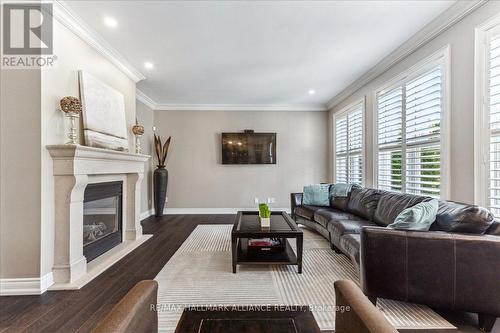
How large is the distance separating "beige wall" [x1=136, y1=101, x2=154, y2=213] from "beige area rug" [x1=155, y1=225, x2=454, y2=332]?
8.42 feet

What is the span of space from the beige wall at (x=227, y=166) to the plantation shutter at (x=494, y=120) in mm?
4167

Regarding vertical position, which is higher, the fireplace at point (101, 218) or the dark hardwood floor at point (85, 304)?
the fireplace at point (101, 218)

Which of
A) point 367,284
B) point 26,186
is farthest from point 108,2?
point 367,284

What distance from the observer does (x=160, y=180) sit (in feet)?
18.5

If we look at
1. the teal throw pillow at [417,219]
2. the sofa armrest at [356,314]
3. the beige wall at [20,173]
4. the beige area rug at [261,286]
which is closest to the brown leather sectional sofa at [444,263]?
the teal throw pillow at [417,219]

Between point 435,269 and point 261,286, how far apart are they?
4.77ft

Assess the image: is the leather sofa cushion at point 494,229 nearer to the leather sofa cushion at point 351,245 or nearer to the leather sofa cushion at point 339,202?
the leather sofa cushion at point 351,245

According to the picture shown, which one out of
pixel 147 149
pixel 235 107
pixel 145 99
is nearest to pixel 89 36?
pixel 145 99

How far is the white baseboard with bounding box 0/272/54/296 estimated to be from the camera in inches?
89.7

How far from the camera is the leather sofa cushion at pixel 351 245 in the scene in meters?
2.42

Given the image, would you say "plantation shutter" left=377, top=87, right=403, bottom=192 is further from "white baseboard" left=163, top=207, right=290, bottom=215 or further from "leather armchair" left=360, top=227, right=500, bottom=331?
"white baseboard" left=163, top=207, right=290, bottom=215

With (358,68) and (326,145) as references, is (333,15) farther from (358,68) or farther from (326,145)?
(326,145)

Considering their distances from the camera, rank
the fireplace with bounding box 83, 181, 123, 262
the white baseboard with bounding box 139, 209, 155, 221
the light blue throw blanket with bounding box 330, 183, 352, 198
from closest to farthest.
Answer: the fireplace with bounding box 83, 181, 123, 262 < the light blue throw blanket with bounding box 330, 183, 352, 198 < the white baseboard with bounding box 139, 209, 155, 221
